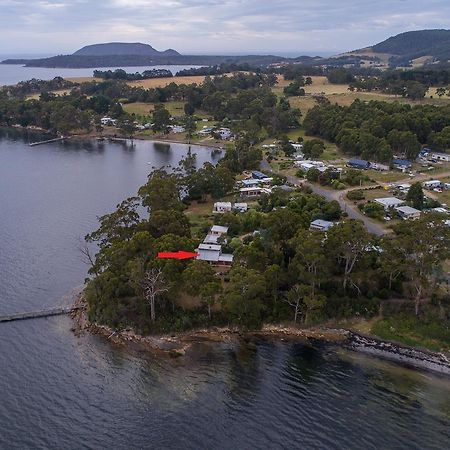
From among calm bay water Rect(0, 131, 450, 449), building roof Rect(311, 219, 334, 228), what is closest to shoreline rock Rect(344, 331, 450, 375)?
calm bay water Rect(0, 131, 450, 449)

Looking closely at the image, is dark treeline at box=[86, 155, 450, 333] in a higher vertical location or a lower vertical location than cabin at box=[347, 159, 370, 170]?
lower

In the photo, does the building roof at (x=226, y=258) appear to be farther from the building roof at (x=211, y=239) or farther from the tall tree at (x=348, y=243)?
the tall tree at (x=348, y=243)

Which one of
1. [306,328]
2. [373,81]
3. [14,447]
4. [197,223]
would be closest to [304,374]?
[306,328]

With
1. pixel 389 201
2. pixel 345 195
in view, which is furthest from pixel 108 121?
pixel 389 201

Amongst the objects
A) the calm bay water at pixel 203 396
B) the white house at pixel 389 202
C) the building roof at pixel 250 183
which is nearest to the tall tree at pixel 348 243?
the calm bay water at pixel 203 396

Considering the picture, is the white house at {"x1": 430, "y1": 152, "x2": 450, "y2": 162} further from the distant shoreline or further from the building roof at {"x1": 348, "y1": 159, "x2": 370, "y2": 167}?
the distant shoreline

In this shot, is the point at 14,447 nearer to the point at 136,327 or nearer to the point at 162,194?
the point at 136,327
